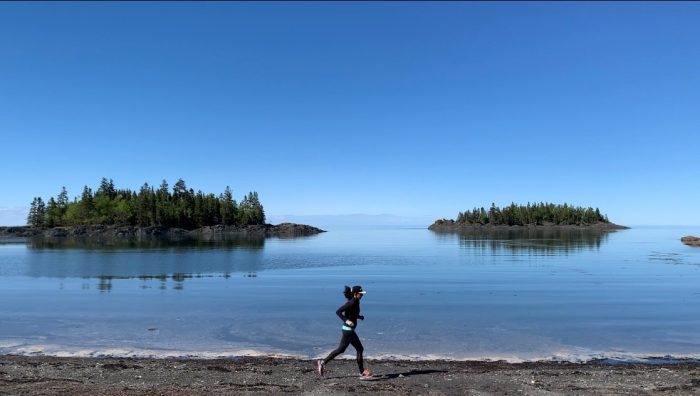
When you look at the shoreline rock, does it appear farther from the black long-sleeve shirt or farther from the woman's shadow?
the black long-sleeve shirt

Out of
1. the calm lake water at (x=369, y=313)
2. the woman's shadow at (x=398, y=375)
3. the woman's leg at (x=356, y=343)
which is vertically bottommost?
the calm lake water at (x=369, y=313)

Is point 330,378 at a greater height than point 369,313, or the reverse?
point 330,378

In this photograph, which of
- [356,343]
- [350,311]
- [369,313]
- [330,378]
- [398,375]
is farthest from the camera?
[369,313]

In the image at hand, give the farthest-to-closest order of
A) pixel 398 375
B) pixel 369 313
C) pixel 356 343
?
pixel 369 313, pixel 398 375, pixel 356 343

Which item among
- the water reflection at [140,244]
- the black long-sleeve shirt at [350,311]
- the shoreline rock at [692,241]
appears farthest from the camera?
the shoreline rock at [692,241]

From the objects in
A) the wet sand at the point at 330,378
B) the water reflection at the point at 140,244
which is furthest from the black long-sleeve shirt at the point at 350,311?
the water reflection at the point at 140,244

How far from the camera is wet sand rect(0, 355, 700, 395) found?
14750 millimetres

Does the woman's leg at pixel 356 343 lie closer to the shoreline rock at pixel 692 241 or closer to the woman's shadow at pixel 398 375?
the woman's shadow at pixel 398 375

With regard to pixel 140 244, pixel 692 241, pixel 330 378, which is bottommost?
pixel 330 378

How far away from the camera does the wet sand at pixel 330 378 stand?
14750 millimetres

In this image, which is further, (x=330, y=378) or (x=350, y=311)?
(x=330, y=378)

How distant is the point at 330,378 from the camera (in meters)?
16.4

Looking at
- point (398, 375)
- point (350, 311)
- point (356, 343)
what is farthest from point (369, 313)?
point (350, 311)

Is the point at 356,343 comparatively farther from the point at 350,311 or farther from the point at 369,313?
the point at 369,313
